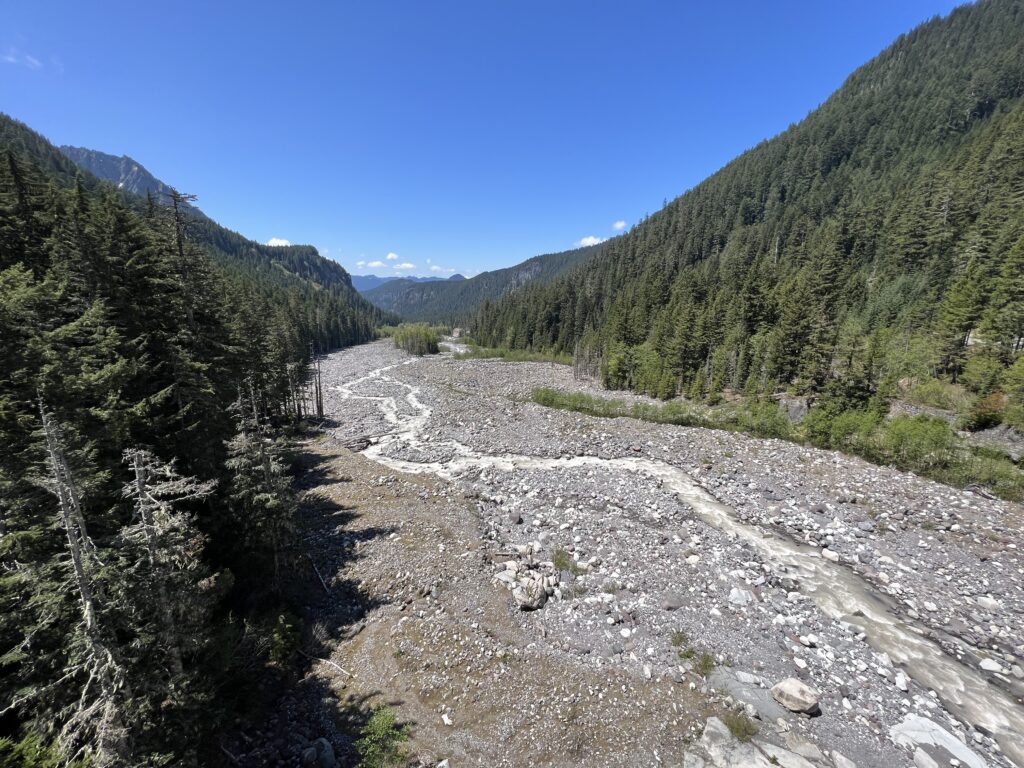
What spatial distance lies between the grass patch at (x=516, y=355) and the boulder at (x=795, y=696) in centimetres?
7667

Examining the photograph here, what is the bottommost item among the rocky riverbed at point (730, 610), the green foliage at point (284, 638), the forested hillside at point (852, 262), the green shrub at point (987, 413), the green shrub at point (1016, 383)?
the rocky riverbed at point (730, 610)

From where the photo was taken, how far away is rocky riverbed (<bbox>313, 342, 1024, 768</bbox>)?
9.72 m

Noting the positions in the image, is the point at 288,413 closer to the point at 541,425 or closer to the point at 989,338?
the point at 541,425

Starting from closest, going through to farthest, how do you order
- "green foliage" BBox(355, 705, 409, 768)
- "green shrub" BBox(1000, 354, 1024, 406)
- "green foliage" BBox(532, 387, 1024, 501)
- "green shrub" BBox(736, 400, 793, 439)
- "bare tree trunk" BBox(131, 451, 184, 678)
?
"bare tree trunk" BBox(131, 451, 184, 678) → "green foliage" BBox(355, 705, 409, 768) → "green foliage" BBox(532, 387, 1024, 501) → "green shrub" BBox(1000, 354, 1024, 406) → "green shrub" BBox(736, 400, 793, 439)

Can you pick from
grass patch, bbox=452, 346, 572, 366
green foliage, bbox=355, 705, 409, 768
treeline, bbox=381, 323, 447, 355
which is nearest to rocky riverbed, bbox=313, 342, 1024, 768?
green foliage, bbox=355, 705, 409, 768

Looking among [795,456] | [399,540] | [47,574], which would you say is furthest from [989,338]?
[47,574]

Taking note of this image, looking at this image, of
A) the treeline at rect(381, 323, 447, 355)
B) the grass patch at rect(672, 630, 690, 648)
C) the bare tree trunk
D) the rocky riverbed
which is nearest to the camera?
the bare tree trunk

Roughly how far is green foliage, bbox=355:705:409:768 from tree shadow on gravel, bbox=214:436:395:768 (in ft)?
0.63

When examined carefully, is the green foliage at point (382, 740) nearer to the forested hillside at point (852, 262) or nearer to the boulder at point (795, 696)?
the boulder at point (795, 696)

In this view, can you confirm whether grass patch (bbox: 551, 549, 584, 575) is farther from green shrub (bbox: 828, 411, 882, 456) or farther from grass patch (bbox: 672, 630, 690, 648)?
green shrub (bbox: 828, 411, 882, 456)

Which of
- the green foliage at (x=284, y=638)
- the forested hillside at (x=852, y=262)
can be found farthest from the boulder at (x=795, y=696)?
the forested hillside at (x=852, y=262)

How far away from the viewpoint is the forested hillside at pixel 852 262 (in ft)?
114

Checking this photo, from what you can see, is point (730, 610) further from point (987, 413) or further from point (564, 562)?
point (987, 413)

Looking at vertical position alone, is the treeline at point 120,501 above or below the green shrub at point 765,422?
above
